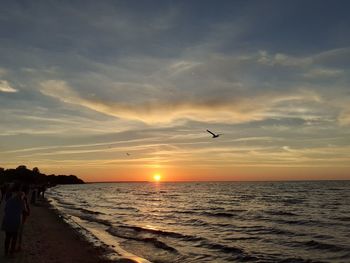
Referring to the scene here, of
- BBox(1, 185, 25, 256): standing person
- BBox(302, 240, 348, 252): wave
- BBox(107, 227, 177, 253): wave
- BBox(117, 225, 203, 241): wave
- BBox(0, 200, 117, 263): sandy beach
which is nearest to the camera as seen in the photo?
BBox(1, 185, 25, 256): standing person

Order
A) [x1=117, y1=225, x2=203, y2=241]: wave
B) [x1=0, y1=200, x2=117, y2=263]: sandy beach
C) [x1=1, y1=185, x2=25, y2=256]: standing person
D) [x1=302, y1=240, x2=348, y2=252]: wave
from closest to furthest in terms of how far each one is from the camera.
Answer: [x1=1, y1=185, x2=25, y2=256]: standing person → [x1=0, y1=200, x2=117, y2=263]: sandy beach → [x1=302, y1=240, x2=348, y2=252]: wave → [x1=117, y1=225, x2=203, y2=241]: wave

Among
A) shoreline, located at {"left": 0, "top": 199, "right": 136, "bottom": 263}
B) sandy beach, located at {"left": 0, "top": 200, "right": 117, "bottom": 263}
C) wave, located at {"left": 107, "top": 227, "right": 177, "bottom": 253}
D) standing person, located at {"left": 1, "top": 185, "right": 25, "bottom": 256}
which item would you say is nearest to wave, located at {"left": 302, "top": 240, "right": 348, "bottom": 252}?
wave, located at {"left": 107, "top": 227, "right": 177, "bottom": 253}

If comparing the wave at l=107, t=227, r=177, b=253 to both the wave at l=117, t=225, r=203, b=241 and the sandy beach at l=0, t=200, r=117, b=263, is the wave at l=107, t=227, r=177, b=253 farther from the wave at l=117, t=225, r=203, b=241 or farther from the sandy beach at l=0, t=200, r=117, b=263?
the sandy beach at l=0, t=200, r=117, b=263

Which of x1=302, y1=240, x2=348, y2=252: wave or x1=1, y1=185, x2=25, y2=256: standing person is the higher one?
x1=1, y1=185, x2=25, y2=256: standing person

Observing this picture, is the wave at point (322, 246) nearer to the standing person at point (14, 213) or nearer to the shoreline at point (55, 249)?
the shoreline at point (55, 249)

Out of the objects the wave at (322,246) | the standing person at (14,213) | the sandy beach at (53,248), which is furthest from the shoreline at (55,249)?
the wave at (322,246)

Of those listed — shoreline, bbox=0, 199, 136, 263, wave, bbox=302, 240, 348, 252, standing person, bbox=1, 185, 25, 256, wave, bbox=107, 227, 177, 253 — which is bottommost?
wave, bbox=302, 240, 348, 252

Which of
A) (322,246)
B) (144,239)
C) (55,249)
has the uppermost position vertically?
(55,249)

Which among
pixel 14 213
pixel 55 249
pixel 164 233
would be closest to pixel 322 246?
pixel 164 233

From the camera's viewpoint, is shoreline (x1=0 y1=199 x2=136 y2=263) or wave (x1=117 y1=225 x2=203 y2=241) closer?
shoreline (x1=0 y1=199 x2=136 y2=263)

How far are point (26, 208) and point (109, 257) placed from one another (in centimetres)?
427

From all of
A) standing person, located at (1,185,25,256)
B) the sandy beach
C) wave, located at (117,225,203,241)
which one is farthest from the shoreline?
wave, located at (117,225,203,241)

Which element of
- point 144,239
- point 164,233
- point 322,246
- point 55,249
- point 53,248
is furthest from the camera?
point 164,233

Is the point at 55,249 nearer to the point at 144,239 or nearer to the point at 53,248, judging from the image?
the point at 53,248
